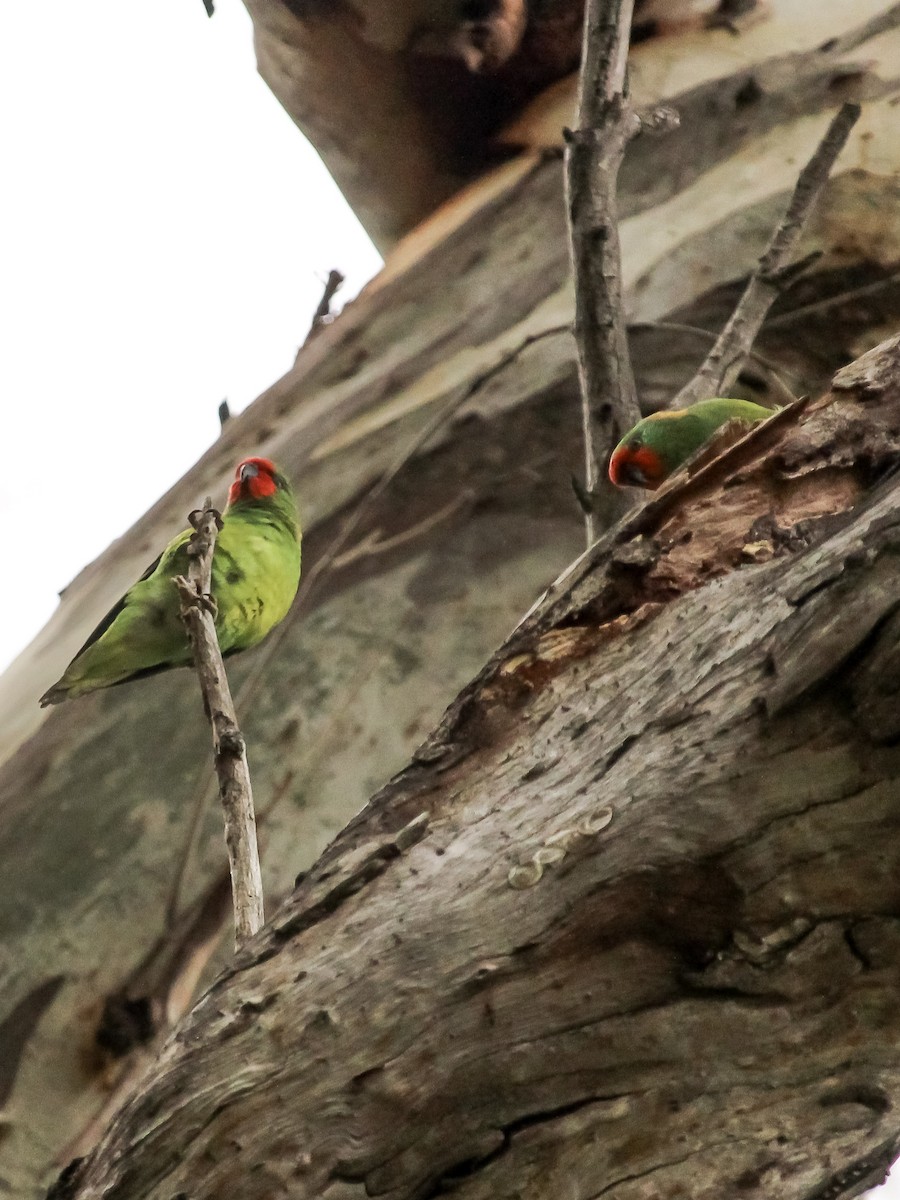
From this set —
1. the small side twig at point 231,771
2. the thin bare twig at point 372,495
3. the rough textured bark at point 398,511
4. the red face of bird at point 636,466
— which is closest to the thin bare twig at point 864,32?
the rough textured bark at point 398,511

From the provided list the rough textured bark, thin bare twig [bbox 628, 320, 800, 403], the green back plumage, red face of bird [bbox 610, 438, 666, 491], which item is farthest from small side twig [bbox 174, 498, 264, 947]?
thin bare twig [bbox 628, 320, 800, 403]

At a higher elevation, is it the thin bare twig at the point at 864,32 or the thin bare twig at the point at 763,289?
the thin bare twig at the point at 864,32

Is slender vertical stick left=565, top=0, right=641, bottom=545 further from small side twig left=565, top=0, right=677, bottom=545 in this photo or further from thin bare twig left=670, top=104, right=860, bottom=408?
thin bare twig left=670, top=104, right=860, bottom=408

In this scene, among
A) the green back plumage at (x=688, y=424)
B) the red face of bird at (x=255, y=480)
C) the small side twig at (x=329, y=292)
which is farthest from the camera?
the small side twig at (x=329, y=292)

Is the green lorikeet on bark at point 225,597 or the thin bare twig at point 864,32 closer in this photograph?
the green lorikeet on bark at point 225,597

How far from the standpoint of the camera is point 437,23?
247cm

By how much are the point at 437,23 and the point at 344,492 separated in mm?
1083

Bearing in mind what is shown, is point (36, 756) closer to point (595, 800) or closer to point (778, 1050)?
point (595, 800)

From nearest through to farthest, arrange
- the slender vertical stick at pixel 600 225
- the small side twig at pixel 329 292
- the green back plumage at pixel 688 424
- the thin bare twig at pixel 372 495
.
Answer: the slender vertical stick at pixel 600 225, the green back plumage at pixel 688 424, the thin bare twig at pixel 372 495, the small side twig at pixel 329 292

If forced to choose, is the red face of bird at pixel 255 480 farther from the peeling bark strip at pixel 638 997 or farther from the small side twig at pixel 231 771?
the peeling bark strip at pixel 638 997

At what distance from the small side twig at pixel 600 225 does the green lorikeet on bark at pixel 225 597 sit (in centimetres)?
64

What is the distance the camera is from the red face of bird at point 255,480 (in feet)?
6.87

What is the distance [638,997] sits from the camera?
2.56 feet

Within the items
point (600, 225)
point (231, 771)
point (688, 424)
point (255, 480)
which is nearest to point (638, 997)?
point (231, 771)
